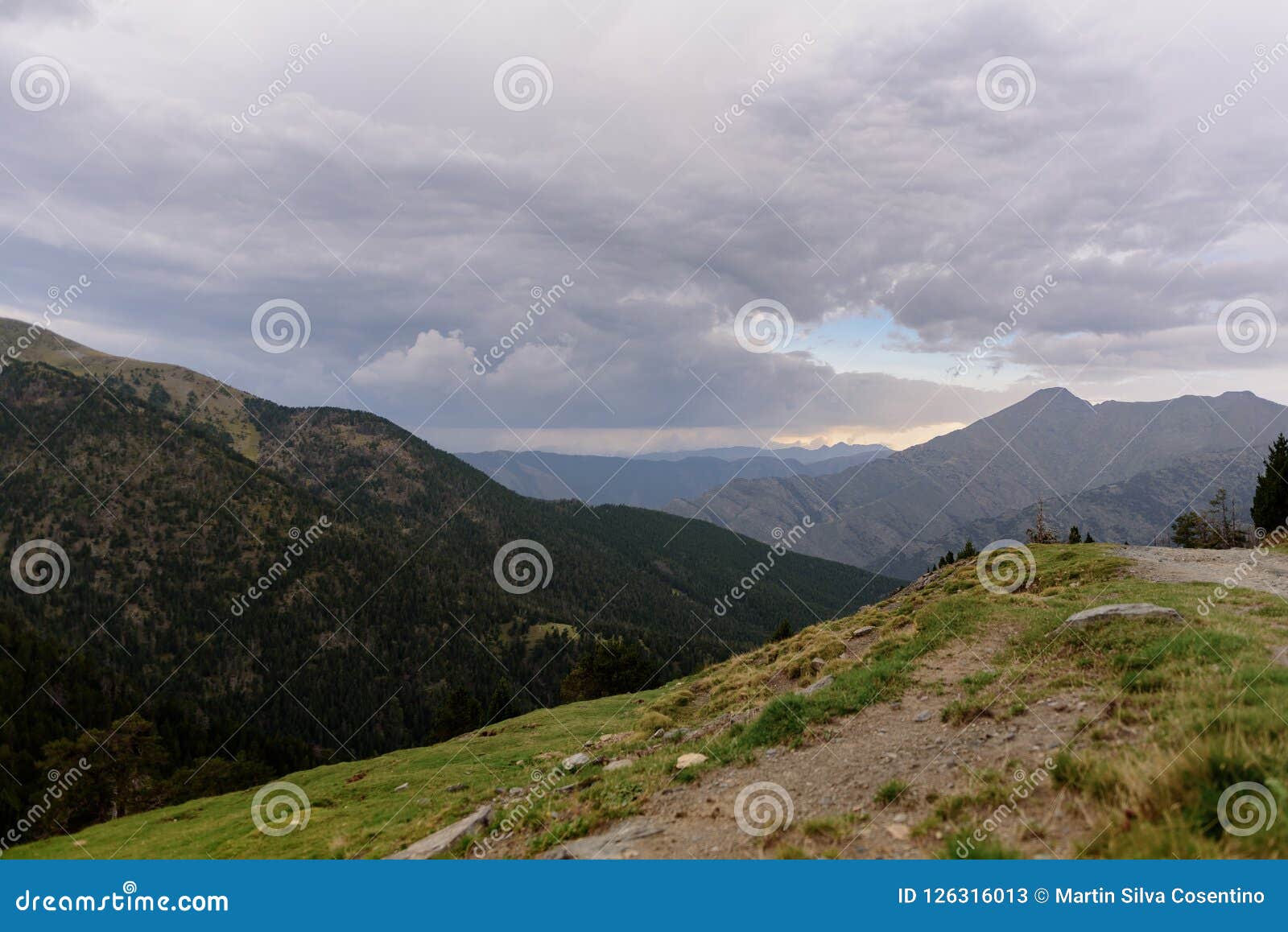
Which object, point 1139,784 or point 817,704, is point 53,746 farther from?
point 1139,784

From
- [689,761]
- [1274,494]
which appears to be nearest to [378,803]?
[689,761]

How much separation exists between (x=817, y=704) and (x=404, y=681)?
189796 mm

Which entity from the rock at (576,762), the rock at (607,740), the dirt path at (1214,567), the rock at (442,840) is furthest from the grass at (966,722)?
the dirt path at (1214,567)

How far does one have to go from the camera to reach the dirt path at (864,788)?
8.45 meters

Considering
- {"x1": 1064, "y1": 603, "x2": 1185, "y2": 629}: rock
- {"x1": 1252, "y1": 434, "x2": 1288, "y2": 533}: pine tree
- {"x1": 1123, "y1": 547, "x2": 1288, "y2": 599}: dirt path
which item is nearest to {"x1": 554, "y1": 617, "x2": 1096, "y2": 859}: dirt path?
{"x1": 1064, "y1": 603, "x2": 1185, "y2": 629}: rock

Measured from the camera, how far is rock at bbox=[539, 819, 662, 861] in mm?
9844

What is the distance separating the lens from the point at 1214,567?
1072 inches

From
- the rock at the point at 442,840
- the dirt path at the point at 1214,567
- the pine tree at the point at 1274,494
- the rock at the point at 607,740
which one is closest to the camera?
the rock at the point at 442,840

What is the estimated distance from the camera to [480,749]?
29406 mm

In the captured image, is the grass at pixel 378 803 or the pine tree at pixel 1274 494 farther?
the pine tree at pixel 1274 494

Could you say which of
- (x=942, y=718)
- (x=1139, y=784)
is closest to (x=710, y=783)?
(x=942, y=718)

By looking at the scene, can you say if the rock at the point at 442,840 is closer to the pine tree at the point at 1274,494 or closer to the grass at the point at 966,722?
the grass at the point at 966,722

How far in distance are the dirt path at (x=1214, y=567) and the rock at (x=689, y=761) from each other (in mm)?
20459

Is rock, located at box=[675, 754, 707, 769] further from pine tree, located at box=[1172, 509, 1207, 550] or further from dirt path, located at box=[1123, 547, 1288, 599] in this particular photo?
pine tree, located at box=[1172, 509, 1207, 550]
